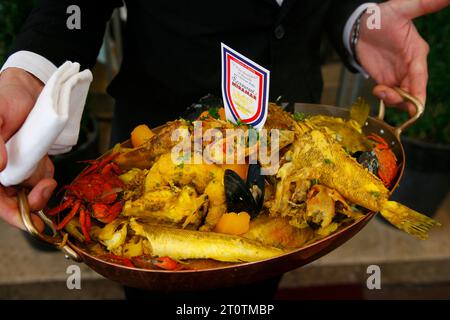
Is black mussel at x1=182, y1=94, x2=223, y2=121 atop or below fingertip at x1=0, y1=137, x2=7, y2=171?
atop

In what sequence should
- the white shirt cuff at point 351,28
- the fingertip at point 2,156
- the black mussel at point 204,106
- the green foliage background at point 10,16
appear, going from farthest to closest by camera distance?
the green foliage background at point 10,16 < the white shirt cuff at point 351,28 < the black mussel at point 204,106 < the fingertip at point 2,156

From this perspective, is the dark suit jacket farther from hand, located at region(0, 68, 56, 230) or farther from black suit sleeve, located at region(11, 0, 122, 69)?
hand, located at region(0, 68, 56, 230)

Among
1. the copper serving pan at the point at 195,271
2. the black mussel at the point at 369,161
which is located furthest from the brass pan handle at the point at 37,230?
the black mussel at the point at 369,161

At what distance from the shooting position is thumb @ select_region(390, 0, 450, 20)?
117cm

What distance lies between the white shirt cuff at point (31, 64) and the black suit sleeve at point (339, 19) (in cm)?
92

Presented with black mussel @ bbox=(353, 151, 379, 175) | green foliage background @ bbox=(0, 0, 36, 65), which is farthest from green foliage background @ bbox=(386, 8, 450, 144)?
green foliage background @ bbox=(0, 0, 36, 65)

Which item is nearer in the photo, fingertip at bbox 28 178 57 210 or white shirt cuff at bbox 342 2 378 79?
fingertip at bbox 28 178 57 210

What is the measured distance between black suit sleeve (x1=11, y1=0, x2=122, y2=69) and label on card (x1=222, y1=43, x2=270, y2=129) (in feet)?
1.46

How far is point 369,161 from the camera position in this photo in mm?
999

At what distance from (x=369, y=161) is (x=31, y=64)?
0.83 meters

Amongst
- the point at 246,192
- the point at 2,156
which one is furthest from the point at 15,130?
the point at 246,192

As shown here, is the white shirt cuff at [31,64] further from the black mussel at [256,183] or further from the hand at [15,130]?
the black mussel at [256,183]

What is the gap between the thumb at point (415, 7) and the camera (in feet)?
3.83

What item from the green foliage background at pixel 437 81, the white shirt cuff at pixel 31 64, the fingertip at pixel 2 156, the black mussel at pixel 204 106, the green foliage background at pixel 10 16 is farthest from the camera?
the green foliage background at pixel 437 81
